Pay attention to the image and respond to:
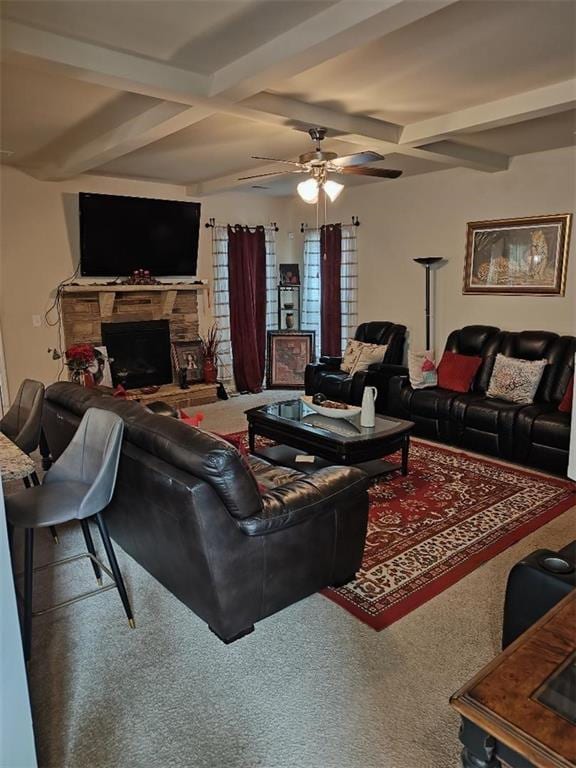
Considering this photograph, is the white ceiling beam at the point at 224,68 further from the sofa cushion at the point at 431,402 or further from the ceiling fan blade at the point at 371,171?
the sofa cushion at the point at 431,402

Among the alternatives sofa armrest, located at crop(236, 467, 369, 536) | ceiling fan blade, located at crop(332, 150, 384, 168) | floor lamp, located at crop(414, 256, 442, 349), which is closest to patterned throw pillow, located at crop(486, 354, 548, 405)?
floor lamp, located at crop(414, 256, 442, 349)

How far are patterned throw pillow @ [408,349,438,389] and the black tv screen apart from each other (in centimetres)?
314

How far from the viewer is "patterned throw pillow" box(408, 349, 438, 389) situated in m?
5.47

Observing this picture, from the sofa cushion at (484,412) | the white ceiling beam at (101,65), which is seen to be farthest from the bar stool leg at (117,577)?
the sofa cushion at (484,412)

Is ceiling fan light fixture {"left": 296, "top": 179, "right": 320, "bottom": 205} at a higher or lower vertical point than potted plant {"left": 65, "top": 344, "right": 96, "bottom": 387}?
higher

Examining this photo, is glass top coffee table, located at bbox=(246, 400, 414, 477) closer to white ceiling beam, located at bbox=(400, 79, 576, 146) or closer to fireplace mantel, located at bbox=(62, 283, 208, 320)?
white ceiling beam, located at bbox=(400, 79, 576, 146)

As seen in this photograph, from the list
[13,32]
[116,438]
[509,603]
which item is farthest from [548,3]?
[116,438]

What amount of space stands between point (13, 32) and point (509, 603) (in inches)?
126

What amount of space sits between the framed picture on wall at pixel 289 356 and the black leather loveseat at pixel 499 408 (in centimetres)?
222

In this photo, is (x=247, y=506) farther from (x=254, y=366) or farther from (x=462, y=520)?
(x=254, y=366)

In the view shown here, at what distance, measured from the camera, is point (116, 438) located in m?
2.45

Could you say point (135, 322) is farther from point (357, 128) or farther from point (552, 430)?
point (552, 430)

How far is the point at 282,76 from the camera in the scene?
280cm

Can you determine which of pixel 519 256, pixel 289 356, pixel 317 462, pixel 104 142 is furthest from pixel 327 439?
pixel 289 356
